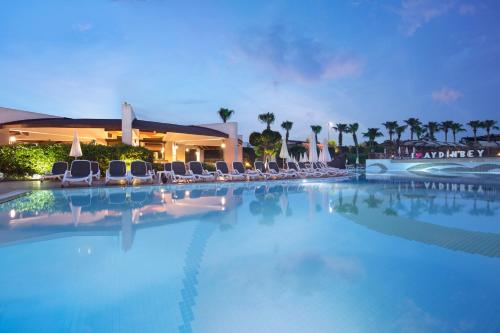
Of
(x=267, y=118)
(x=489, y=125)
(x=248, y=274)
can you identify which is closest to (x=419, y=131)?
(x=489, y=125)

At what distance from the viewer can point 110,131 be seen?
18.1 metres

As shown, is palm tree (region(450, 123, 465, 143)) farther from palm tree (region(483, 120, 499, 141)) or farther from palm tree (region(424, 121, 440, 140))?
palm tree (region(483, 120, 499, 141))

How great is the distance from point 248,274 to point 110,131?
17790 mm

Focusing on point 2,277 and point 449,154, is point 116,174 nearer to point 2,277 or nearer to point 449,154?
point 2,277

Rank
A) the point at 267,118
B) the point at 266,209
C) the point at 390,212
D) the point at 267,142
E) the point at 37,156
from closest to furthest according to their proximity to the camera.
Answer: the point at 390,212 < the point at 266,209 < the point at 37,156 < the point at 267,142 < the point at 267,118

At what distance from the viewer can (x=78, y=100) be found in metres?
29.2

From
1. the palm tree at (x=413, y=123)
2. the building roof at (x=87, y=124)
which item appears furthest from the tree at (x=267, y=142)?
the palm tree at (x=413, y=123)

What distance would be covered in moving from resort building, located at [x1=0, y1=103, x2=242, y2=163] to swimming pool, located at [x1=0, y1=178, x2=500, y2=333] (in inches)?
490

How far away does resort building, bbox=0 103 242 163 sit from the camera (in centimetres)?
1636

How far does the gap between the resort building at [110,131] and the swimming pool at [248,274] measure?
1245cm

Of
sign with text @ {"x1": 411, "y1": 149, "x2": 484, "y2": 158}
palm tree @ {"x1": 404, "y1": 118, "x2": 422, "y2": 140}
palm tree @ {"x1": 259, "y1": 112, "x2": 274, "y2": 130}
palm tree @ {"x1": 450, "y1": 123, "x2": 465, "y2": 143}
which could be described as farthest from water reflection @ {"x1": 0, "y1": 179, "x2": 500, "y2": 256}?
palm tree @ {"x1": 450, "y1": 123, "x2": 465, "y2": 143}

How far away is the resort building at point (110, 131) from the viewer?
53.7ft

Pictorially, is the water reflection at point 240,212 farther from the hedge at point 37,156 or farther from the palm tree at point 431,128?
the palm tree at point 431,128

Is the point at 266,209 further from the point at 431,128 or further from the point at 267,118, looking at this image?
the point at 431,128
